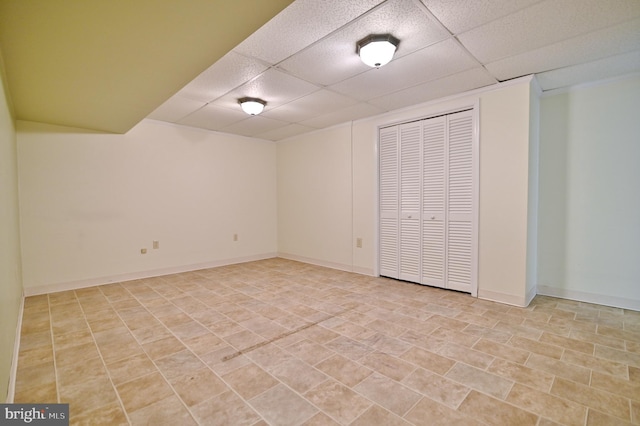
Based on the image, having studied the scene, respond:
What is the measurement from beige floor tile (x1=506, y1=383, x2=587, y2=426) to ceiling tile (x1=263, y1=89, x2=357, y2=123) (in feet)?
10.7

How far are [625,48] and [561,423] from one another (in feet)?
9.99

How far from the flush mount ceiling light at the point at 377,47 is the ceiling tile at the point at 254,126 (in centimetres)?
250

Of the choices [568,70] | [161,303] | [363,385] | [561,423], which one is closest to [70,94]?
[161,303]

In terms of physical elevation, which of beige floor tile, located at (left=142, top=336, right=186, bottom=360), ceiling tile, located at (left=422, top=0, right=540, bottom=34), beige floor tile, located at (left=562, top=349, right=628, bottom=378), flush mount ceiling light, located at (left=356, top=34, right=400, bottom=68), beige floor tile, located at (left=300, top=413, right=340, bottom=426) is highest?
ceiling tile, located at (left=422, top=0, right=540, bottom=34)

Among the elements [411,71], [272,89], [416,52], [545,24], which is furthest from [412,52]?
[272,89]

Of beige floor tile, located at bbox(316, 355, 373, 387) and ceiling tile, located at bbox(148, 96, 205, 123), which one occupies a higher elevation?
ceiling tile, located at bbox(148, 96, 205, 123)

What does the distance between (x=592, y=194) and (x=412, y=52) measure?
8.85ft

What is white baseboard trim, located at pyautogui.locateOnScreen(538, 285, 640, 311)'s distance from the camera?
10.1ft

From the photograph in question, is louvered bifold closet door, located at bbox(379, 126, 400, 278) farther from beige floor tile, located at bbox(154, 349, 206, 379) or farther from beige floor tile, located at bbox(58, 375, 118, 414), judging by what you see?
beige floor tile, located at bbox(58, 375, 118, 414)

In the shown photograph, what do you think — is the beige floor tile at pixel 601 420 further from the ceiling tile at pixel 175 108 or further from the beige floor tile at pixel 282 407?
the ceiling tile at pixel 175 108

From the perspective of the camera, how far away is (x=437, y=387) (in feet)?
5.94

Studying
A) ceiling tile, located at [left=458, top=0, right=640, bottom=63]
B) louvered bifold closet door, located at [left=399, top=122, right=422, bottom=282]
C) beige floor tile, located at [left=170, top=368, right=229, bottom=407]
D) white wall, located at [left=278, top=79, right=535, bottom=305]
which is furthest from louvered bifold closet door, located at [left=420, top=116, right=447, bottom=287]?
beige floor tile, located at [left=170, top=368, right=229, bottom=407]

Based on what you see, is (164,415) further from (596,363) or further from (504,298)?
(504,298)

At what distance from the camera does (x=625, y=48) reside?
248 cm
